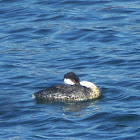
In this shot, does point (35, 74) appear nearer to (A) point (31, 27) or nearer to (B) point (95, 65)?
(B) point (95, 65)

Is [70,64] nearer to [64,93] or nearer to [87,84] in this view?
[87,84]

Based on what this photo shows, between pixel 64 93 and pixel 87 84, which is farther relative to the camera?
pixel 87 84

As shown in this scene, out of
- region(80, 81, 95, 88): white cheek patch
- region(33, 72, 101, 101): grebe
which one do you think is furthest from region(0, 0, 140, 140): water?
region(80, 81, 95, 88): white cheek patch

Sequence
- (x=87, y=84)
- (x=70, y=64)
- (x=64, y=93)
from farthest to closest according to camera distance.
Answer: (x=70, y=64), (x=87, y=84), (x=64, y=93)

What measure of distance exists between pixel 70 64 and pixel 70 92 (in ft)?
10.7

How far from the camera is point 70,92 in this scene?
57.4 ft

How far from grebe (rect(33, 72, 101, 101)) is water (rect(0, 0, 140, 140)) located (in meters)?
0.22

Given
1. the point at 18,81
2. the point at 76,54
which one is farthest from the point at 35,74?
the point at 76,54

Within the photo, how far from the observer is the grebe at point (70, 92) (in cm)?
1725

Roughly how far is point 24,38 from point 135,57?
178 inches

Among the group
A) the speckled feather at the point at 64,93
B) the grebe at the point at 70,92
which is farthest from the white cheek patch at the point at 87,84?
the speckled feather at the point at 64,93

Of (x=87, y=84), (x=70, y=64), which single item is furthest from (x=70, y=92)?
(x=70, y=64)

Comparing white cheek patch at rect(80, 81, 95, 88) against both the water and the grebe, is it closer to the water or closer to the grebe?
the grebe

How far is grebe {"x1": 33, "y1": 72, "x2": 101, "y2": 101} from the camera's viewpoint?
17250 mm
